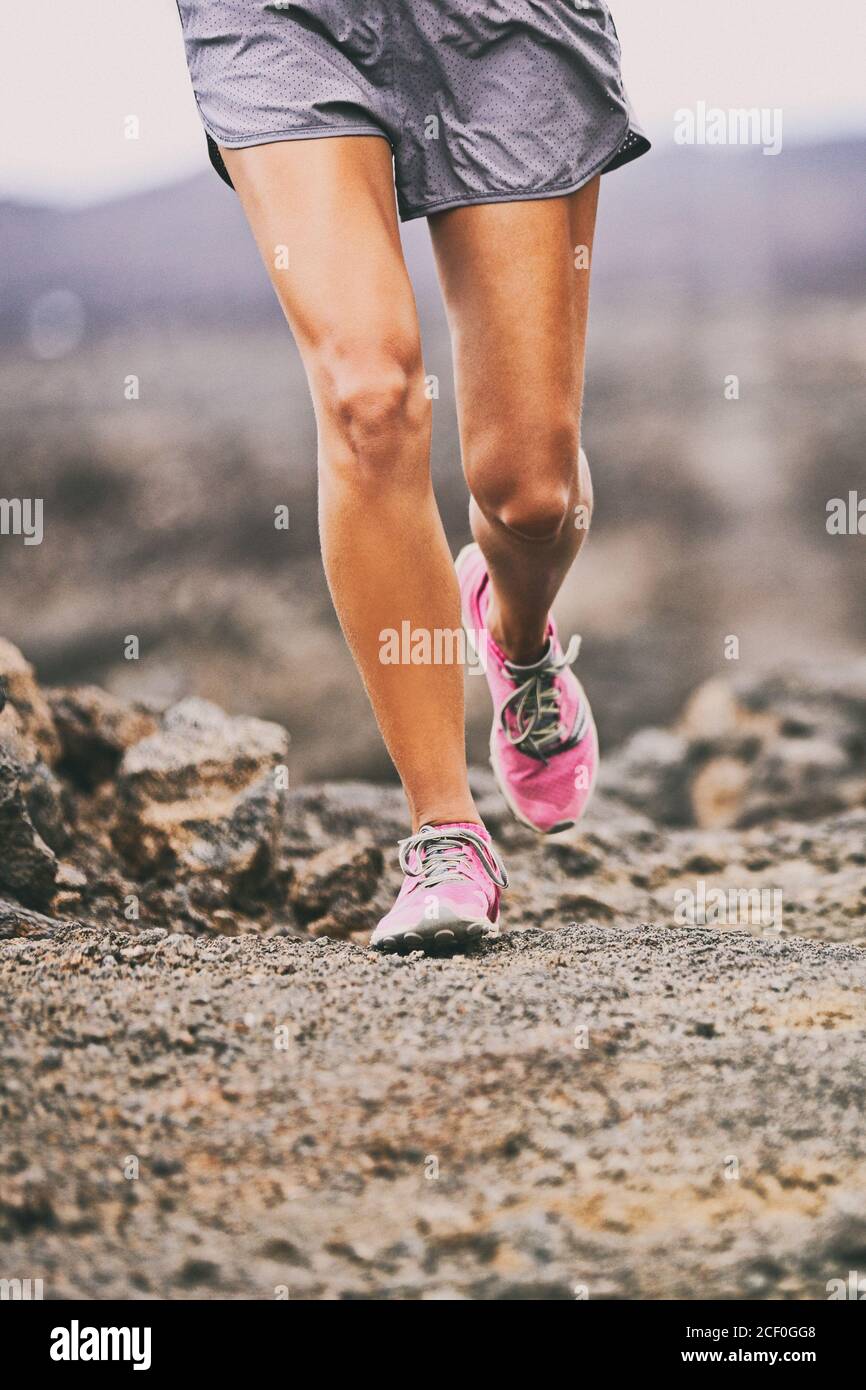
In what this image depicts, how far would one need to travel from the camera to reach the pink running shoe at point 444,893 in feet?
4.67

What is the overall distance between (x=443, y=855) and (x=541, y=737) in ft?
1.67

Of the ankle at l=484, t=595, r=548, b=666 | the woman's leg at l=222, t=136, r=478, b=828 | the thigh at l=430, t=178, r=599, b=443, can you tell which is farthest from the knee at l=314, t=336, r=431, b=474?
the ankle at l=484, t=595, r=548, b=666

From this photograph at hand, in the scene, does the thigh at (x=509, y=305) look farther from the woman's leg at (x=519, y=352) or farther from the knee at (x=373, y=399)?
the knee at (x=373, y=399)

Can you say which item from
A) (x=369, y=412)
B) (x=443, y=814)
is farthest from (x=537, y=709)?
(x=369, y=412)

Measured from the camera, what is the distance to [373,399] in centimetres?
A: 135

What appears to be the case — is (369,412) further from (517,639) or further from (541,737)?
(541,737)

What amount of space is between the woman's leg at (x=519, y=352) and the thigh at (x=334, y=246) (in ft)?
0.47

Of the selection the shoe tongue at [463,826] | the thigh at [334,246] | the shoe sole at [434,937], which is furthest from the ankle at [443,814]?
the thigh at [334,246]

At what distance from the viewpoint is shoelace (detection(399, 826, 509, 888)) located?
4.81 feet

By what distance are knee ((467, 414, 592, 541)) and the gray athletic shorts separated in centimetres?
26

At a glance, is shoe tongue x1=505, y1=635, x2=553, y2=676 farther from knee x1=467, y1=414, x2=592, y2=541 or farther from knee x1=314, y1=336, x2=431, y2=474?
Answer: knee x1=314, y1=336, x2=431, y2=474

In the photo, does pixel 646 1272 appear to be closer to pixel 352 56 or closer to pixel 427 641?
pixel 427 641

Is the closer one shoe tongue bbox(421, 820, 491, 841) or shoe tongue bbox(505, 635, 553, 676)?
shoe tongue bbox(421, 820, 491, 841)

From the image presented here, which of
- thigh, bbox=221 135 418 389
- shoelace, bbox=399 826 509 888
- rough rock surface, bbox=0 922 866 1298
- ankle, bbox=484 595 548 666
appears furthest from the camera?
ankle, bbox=484 595 548 666
